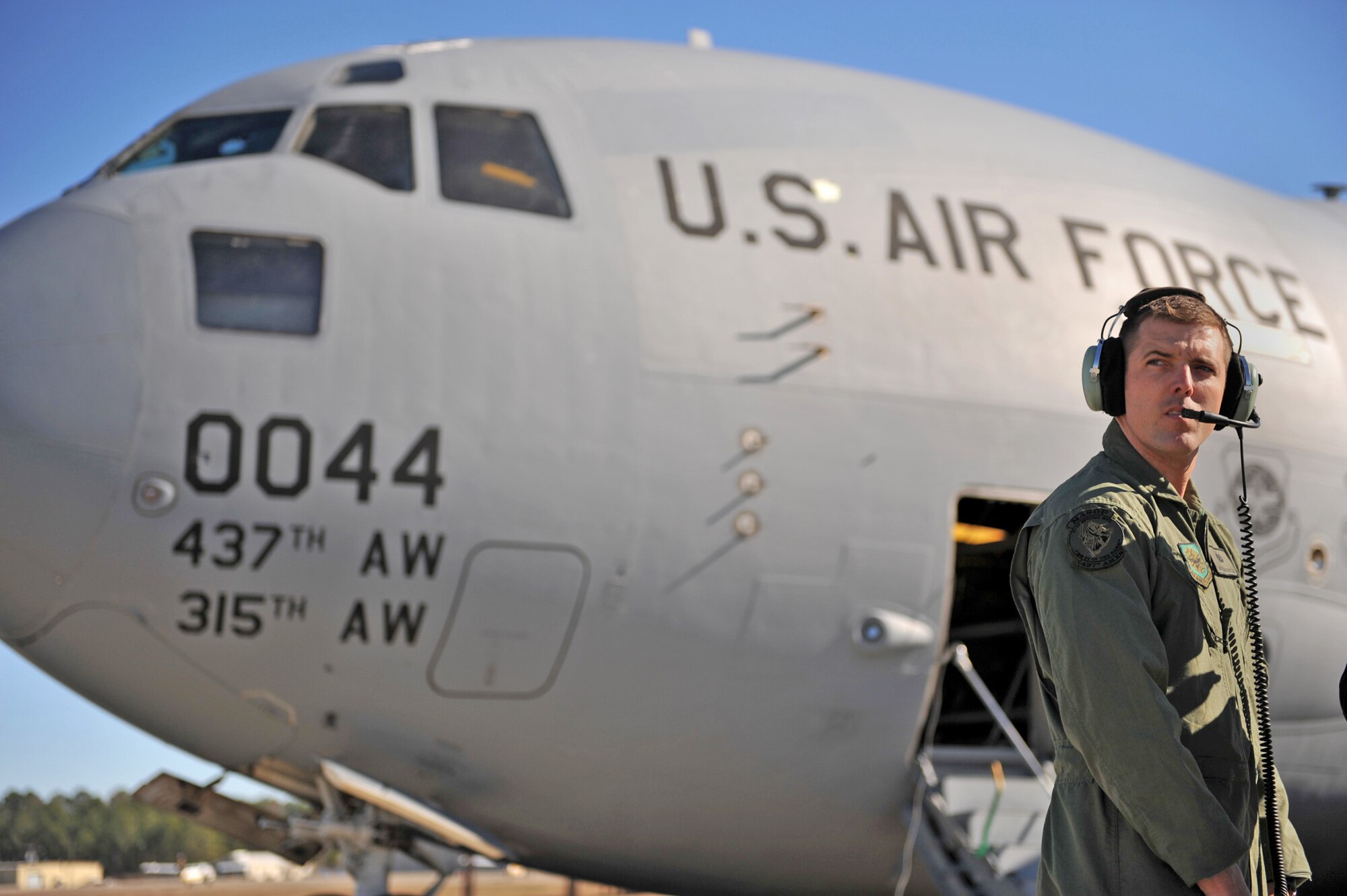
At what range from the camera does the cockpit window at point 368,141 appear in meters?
6.54

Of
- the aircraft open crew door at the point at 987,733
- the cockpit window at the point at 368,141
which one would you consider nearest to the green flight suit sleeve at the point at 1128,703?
the aircraft open crew door at the point at 987,733

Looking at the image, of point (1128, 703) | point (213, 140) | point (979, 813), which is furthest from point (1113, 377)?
point (213, 140)

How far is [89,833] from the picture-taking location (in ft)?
214

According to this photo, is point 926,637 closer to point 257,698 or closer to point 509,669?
point 509,669

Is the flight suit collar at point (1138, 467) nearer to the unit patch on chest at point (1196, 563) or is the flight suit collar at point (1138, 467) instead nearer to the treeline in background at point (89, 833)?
the unit patch on chest at point (1196, 563)

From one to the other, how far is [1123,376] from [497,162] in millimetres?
4248

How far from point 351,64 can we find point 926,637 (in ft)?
12.9

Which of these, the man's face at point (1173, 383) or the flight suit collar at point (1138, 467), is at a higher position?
the man's face at point (1173, 383)

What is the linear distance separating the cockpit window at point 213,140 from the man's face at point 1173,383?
15.9 ft

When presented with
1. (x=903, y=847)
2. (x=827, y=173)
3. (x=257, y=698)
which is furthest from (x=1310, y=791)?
(x=257, y=698)

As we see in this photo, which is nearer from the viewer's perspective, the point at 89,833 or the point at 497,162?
the point at 497,162

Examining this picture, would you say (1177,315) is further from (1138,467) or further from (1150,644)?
(1150,644)

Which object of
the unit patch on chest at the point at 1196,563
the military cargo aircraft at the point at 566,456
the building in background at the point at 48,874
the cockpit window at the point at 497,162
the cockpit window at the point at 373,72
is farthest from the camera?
the building in background at the point at 48,874

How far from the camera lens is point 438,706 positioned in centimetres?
616
